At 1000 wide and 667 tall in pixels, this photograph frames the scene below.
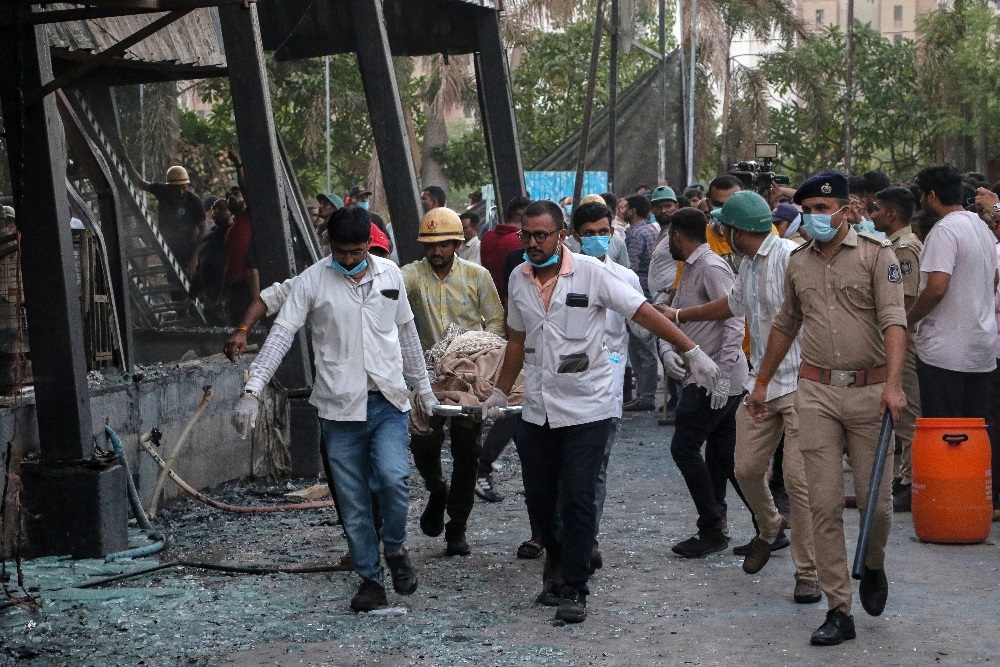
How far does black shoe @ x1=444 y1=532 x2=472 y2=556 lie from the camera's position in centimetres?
834

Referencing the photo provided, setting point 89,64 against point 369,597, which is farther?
point 89,64

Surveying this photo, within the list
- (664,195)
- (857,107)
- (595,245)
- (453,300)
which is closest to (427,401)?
(453,300)

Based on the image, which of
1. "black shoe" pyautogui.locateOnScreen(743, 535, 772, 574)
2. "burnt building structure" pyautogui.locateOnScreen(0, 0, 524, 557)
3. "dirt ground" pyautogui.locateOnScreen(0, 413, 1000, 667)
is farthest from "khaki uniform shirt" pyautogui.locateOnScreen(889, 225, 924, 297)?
"burnt building structure" pyautogui.locateOnScreen(0, 0, 524, 557)

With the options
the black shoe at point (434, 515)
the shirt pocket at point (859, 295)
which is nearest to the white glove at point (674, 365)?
the shirt pocket at point (859, 295)

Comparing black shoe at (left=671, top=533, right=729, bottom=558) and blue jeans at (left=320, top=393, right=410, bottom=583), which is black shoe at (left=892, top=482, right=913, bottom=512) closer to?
black shoe at (left=671, top=533, right=729, bottom=558)

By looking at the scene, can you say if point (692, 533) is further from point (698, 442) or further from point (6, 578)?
point (6, 578)

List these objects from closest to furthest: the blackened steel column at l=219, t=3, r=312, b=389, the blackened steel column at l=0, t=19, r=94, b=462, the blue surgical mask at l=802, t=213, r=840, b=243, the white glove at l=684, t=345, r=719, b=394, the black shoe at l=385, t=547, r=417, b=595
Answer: the blue surgical mask at l=802, t=213, r=840, b=243 → the white glove at l=684, t=345, r=719, b=394 → the black shoe at l=385, t=547, r=417, b=595 → the blackened steel column at l=0, t=19, r=94, b=462 → the blackened steel column at l=219, t=3, r=312, b=389

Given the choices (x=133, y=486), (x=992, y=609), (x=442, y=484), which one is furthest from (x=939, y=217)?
(x=133, y=486)

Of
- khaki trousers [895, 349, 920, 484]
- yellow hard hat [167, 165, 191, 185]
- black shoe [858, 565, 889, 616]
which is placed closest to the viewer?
black shoe [858, 565, 889, 616]

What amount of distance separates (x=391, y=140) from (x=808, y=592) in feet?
25.5

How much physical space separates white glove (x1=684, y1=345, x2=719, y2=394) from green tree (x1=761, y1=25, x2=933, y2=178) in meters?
34.2

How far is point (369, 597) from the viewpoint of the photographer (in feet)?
22.9

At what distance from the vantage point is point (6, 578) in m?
7.40

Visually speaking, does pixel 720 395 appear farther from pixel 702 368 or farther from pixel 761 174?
pixel 761 174
